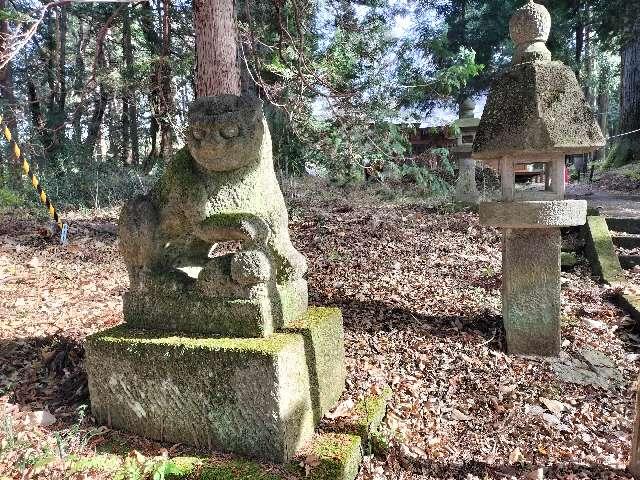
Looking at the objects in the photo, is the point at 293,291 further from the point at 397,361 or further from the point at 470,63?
Answer: the point at 470,63

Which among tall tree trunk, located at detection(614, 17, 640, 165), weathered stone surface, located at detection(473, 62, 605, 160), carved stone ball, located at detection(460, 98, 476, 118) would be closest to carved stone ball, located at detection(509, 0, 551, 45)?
weathered stone surface, located at detection(473, 62, 605, 160)

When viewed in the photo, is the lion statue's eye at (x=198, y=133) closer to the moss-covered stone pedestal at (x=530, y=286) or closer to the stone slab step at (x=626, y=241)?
the moss-covered stone pedestal at (x=530, y=286)

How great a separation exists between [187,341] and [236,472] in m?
0.67

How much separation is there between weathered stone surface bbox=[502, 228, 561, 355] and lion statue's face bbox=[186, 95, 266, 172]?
2.44 m


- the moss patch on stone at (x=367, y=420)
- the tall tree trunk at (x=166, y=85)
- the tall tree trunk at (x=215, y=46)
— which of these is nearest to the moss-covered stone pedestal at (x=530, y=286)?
the moss patch on stone at (x=367, y=420)

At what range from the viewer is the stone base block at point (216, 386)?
7.25 feet

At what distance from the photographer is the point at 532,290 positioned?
3.84 metres

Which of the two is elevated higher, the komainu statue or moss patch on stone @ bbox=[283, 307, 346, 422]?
the komainu statue

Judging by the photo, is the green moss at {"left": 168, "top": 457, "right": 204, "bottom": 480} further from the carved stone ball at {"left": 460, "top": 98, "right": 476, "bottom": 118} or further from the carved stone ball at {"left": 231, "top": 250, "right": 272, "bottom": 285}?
the carved stone ball at {"left": 460, "top": 98, "right": 476, "bottom": 118}

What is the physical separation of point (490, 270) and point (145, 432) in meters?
4.13

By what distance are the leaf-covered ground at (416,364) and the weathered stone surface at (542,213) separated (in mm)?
1059

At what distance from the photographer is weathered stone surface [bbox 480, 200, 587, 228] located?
3.48 m

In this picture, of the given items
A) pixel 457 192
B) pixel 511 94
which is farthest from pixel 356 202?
pixel 511 94

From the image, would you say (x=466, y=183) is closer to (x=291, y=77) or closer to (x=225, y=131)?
(x=291, y=77)
